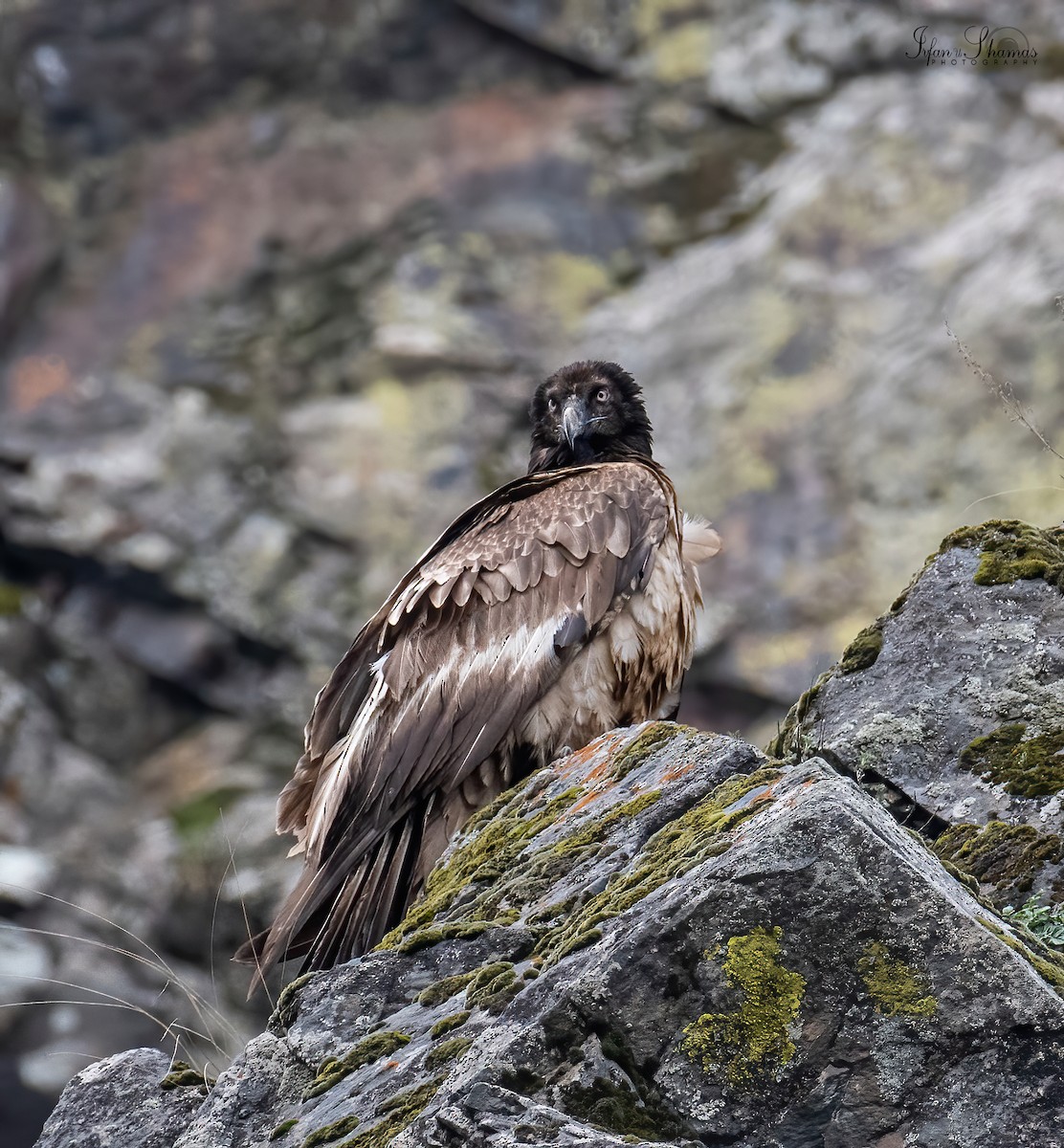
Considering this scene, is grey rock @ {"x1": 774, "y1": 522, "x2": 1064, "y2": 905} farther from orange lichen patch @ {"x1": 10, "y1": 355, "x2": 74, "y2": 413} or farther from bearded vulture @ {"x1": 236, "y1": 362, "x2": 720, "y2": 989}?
orange lichen patch @ {"x1": 10, "y1": 355, "x2": 74, "y2": 413}

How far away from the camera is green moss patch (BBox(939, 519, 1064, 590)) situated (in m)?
4.73

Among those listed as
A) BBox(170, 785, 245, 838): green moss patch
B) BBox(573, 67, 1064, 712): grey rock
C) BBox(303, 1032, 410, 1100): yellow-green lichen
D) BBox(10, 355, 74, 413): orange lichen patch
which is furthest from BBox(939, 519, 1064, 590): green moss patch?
BBox(10, 355, 74, 413): orange lichen patch

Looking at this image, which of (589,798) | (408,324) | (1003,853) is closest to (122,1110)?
(589,798)

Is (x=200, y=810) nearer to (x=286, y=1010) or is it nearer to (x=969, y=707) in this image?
(x=969, y=707)

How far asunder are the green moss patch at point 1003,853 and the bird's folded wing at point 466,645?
182 cm

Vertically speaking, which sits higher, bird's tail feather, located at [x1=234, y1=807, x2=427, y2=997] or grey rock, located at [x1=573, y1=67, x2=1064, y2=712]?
grey rock, located at [x1=573, y1=67, x2=1064, y2=712]

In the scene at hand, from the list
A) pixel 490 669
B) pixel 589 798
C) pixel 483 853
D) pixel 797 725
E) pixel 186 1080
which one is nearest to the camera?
pixel 186 1080

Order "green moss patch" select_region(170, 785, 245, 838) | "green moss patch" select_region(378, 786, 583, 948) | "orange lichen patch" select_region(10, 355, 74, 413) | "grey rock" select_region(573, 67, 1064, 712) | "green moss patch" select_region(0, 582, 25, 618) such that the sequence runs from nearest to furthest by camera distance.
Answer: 1. "green moss patch" select_region(378, 786, 583, 948)
2. "green moss patch" select_region(170, 785, 245, 838)
3. "grey rock" select_region(573, 67, 1064, 712)
4. "green moss patch" select_region(0, 582, 25, 618)
5. "orange lichen patch" select_region(10, 355, 74, 413)

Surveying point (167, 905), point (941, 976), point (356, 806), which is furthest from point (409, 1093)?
point (167, 905)

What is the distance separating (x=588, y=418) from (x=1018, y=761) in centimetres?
306

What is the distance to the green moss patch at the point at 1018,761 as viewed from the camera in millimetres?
4223

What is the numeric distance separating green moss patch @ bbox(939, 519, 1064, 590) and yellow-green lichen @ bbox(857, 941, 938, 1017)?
2291mm

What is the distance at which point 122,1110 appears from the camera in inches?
139

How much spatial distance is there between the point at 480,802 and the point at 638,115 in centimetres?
1959
